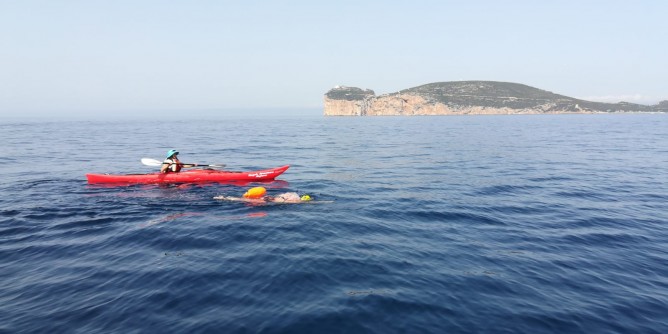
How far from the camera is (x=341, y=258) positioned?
31.3ft

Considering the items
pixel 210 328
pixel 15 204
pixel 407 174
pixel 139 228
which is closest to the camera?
pixel 210 328

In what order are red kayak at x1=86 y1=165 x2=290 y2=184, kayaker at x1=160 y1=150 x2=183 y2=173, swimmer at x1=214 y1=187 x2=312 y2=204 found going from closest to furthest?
1. swimmer at x1=214 y1=187 x2=312 y2=204
2. red kayak at x1=86 y1=165 x2=290 y2=184
3. kayaker at x1=160 y1=150 x2=183 y2=173

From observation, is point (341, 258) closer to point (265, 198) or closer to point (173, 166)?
point (265, 198)

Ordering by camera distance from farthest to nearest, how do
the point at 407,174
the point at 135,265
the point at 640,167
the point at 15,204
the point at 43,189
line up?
the point at 640,167 < the point at 407,174 < the point at 43,189 < the point at 15,204 < the point at 135,265

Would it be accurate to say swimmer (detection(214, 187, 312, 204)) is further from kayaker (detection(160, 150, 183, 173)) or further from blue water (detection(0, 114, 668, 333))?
kayaker (detection(160, 150, 183, 173))

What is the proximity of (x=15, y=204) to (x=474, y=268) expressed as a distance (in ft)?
59.0

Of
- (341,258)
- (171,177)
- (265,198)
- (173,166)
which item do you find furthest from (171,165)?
(341,258)

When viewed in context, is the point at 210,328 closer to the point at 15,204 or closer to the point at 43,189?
the point at 15,204

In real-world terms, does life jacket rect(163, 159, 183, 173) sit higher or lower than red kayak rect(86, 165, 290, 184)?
higher

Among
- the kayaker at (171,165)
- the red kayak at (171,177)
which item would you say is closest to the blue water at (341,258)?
the red kayak at (171,177)

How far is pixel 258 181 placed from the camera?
19578 mm

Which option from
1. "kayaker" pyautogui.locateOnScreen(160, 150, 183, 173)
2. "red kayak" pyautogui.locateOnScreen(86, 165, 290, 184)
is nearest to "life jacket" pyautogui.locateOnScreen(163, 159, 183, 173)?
"kayaker" pyautogui.locateOnScreen(160, 150, 183, 173)

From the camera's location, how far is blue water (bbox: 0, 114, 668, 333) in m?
6.72

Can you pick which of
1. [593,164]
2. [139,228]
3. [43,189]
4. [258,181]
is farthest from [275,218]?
[593,164]
